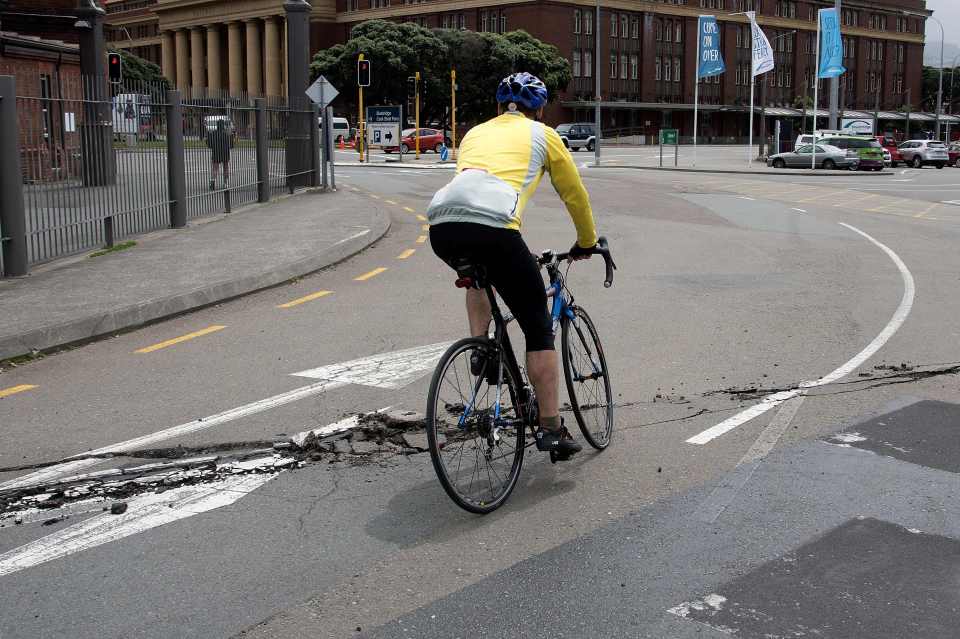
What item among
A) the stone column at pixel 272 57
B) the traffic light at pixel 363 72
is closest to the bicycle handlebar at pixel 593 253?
the traffic light at pixel 363 72

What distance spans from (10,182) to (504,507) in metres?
8.09

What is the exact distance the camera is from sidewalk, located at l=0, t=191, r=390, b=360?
29.3 feet

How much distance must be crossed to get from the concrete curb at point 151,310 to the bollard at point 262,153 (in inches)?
265

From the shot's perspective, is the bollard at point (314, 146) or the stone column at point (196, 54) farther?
the stone column at point (196, 54)

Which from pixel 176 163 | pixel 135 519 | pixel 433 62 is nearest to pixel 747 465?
pixel 135 519

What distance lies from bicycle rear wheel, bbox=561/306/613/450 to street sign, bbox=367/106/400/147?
155 ft

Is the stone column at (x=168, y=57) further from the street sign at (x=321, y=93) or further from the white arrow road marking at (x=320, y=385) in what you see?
the white arrow road marking at (x=320, y=385)

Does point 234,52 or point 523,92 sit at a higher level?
point 234,52

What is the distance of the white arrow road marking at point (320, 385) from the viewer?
5352 millimetres

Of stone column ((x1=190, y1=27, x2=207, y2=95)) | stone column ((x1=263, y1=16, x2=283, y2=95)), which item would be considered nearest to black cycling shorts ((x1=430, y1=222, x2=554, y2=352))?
stone column ((x1=263, y1=16, x2=283, y2=95))

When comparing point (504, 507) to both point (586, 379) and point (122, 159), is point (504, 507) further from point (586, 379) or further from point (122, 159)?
→ point (122, 159)

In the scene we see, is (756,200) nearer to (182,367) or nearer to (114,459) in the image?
(182,367)

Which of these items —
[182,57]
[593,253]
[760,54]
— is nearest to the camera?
[593,253]

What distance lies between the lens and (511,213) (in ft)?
14.9
